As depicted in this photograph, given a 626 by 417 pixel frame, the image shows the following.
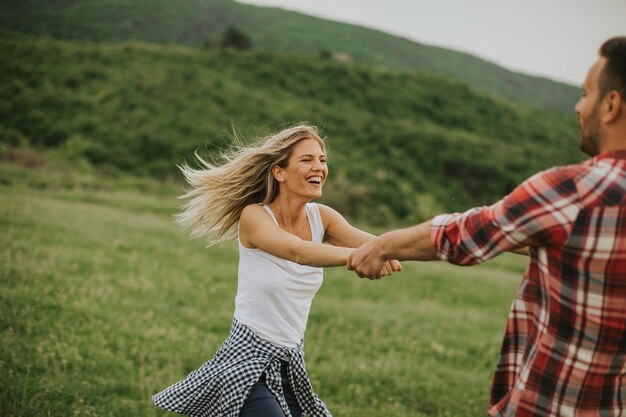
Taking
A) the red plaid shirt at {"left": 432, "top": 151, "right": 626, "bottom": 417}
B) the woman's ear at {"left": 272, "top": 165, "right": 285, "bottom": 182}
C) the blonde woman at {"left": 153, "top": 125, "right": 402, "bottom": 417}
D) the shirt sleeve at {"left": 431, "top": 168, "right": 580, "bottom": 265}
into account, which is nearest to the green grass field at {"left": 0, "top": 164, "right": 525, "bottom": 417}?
the blonde woman at {"left": 153, "top": 125, "right": 402, "bottom": 417}

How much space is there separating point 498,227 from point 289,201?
6.83 feet

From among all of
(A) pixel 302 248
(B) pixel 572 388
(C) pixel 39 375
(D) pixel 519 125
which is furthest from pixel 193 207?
(D) pixel 519 125

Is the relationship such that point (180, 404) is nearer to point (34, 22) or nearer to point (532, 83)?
point (34, 22)

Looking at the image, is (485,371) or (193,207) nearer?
(193,207)

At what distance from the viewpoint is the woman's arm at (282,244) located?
4.04 metres

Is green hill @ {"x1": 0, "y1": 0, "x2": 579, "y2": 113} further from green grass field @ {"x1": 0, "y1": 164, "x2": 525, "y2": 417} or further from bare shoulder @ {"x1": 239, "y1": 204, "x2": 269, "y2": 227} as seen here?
bare shoulder @ {"x1": 239, "y1": 204, "x2": 269, "y2": 227}

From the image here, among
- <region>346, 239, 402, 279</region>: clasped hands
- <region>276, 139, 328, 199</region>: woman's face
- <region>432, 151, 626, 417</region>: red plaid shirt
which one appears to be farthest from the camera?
<region>276, 139, 328, 199</region>: woman's face

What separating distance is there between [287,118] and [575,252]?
5402 cm

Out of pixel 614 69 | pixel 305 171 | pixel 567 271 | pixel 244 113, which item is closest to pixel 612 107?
pixel 614 69

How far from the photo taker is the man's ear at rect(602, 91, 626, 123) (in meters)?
2.74

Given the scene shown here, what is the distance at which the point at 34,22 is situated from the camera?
58.0 metres

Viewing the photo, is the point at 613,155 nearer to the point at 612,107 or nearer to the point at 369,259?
the point at 612,107

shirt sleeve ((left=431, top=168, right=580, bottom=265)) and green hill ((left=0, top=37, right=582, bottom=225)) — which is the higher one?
shirt sleeve ((left=431, top=168, right=580, bottom=265))

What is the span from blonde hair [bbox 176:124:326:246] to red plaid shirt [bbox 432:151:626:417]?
6.33 ft
